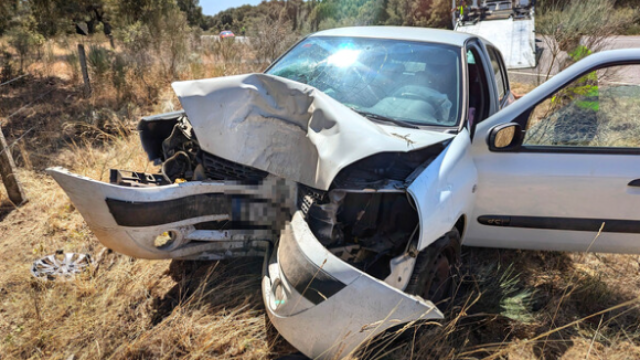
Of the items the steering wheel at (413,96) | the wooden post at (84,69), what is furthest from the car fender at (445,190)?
the wooden post at (84,69)

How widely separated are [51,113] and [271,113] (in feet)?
17.6

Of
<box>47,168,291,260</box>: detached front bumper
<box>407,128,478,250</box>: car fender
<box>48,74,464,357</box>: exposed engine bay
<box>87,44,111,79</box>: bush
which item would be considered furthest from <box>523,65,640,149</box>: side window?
<box>87,44,111,79</box>: bush

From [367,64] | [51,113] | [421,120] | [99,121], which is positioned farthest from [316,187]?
[51,113]

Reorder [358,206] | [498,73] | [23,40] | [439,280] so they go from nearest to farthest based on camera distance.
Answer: [358,206] → [439,280] → [498,73] → [23,40]

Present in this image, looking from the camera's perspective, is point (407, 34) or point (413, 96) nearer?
point (413, 96)

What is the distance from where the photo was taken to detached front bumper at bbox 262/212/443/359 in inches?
65.6

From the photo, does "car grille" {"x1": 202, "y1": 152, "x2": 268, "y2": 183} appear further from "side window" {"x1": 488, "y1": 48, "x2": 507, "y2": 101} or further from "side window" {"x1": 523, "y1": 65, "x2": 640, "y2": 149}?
"side window" {"x1": 488, "y1": 48, "x2": 507, "y2": 101}

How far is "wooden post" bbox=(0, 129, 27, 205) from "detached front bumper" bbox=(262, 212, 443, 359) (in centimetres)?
312

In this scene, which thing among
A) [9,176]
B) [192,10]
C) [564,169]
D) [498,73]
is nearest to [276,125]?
[564,169]

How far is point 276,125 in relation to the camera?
2361 mm

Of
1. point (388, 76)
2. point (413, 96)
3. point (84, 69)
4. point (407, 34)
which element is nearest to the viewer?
point (413, 96)

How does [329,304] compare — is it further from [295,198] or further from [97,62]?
[97,62]

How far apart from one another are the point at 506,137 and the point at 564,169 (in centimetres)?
40

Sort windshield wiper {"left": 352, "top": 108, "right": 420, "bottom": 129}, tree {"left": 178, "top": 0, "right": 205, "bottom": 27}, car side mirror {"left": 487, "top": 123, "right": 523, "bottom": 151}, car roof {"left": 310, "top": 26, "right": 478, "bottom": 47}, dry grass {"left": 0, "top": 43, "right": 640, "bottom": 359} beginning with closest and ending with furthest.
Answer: dry grass {"left": 0, "top": 43, "right": 640, "bottom": 359} < car side mirror {"left": 487, "top": 123, "right": 523, "bottom": 151} < windshield wiper {"left": 352, "top": 108, "right": 420, "bottom": 129} < car roof {"left": 310, "top": 26, "right": 478, "bottom": 47} < tree {"left": 178, "top": 0, "right": 205, "bottom": 27}
